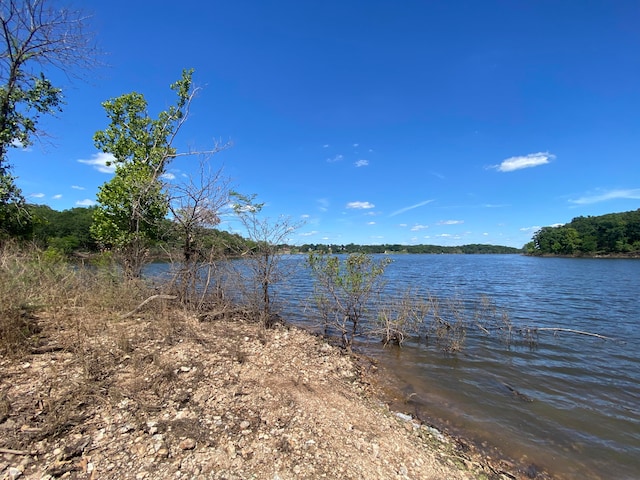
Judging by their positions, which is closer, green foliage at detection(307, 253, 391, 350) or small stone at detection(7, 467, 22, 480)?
small stone at detection(7, 467, 22, 480)

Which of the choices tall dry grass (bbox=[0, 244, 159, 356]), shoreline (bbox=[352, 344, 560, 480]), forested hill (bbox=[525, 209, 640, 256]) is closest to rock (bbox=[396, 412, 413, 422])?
shoreline (bbox=[352, 344, 560, 480])

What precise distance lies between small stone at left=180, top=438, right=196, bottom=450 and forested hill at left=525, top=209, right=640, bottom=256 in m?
118

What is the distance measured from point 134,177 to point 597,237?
130 meters

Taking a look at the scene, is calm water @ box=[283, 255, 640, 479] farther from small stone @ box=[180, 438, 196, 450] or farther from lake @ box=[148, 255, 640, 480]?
small stone @ box=[180, 438, 196, 450]

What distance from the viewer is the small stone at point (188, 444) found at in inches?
146

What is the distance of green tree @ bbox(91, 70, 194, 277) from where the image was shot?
34.2ft

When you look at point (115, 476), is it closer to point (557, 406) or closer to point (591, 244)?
point (557, 406)

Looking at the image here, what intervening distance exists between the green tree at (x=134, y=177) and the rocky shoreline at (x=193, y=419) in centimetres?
438

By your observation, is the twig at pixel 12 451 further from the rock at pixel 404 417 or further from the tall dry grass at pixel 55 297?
the rock at pixel 404 417

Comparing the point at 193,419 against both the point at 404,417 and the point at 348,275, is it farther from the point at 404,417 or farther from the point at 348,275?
the point at 348,275

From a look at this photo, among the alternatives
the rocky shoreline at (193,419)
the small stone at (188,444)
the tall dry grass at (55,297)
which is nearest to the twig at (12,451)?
the rocky shoreline at (193,419)

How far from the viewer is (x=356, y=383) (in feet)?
23.0

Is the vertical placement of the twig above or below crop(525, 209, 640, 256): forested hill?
below

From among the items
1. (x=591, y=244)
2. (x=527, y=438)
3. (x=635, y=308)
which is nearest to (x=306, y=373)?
(x=527, y=438)
